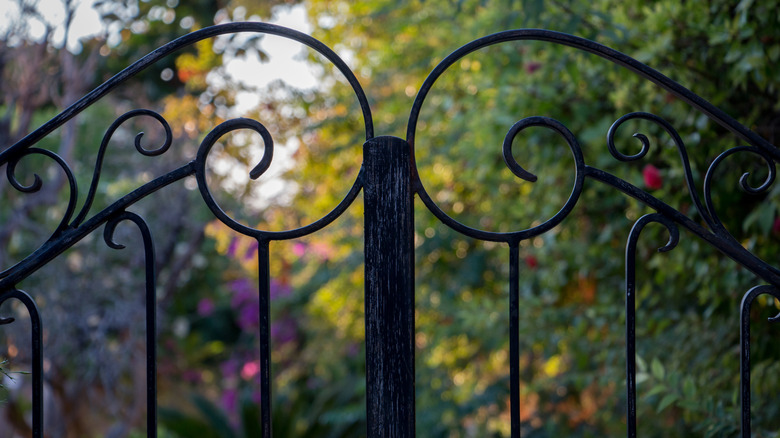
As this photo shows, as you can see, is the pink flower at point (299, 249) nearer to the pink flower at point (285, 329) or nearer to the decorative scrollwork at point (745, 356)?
the pink flower at point (285, 329)

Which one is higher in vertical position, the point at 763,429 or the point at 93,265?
the point at 93,265

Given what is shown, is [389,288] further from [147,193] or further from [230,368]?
[230,368]

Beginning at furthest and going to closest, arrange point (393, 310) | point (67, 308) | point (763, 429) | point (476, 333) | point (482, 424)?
point (67, 308) → point (482, 424) → point (476, 333) → point (763, 429) → point (393, 310)

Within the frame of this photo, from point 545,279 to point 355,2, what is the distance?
1.57 m

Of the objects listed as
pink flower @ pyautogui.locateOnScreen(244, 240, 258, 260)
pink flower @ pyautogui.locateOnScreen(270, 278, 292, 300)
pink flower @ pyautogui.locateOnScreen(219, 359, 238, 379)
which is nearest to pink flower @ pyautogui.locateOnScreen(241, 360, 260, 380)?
pink flower @ pyautogui.locateOnScreen(219, 359, 238, 379)

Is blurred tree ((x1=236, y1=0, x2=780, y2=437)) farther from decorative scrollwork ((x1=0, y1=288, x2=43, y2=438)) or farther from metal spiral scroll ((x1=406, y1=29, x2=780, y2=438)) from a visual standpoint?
decorative scrollwork ((x1=0, y1=288, x2=43, y2=438))

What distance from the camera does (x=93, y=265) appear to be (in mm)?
3865

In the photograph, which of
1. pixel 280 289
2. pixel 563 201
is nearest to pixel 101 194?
pixel 280 289

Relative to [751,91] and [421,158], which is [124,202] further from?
[421,158]

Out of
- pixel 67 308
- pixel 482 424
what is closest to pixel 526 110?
pixel 482 424

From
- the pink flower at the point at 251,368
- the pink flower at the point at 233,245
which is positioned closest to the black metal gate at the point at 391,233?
the pink flower at the point at 233,245

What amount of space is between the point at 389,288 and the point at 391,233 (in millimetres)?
78

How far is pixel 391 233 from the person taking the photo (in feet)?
2.96

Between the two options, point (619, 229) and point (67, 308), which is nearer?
point (619, 229)
